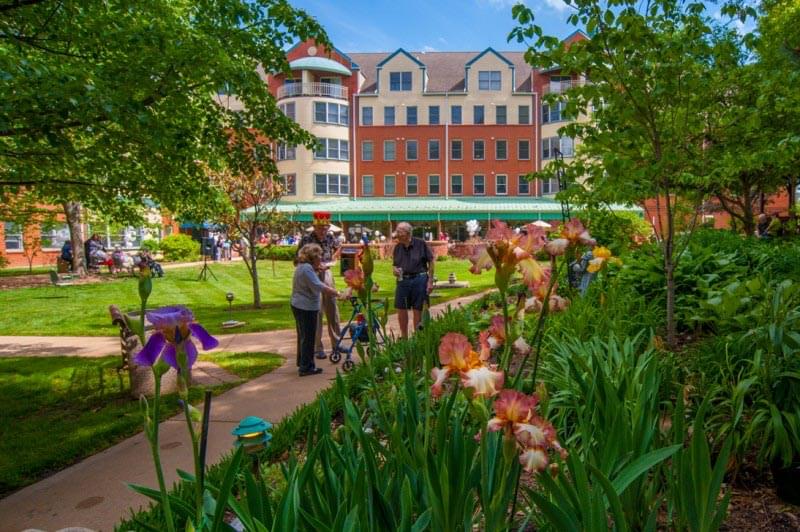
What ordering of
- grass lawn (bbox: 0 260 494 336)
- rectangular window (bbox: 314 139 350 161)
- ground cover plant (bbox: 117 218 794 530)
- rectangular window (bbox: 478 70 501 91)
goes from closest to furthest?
ground cover plant (bbox: 117 218 794 530) → grass lawn (bbox: 0 260 494 336) → rectangular window (bbox: 314 139 350 161) → rectangular window (bbox: 478 70 501 91)

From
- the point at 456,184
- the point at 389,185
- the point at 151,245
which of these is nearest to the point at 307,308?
the point at 151,245

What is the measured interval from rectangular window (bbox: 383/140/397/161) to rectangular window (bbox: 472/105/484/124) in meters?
6.63

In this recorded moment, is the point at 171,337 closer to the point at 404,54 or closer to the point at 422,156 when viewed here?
the point at 422,156

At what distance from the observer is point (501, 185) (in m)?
43.5

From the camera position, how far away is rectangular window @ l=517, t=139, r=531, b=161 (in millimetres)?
43344

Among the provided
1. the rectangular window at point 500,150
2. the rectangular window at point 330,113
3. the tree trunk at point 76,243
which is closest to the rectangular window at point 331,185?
the rectangular window at point 330,113

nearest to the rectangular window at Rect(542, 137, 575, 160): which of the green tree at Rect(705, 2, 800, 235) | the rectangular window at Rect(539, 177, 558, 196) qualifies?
the rectangular window at Rect(539, 177, 558, 196)

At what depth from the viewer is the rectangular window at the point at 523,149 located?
142ft

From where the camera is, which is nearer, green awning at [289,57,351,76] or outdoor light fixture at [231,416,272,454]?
outdoor light fixture at [231,416,272,454]

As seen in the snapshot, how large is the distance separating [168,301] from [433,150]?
31927mm

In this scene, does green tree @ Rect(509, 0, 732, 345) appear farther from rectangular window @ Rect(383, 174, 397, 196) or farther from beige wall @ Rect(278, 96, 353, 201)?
rectangular window @ Rect(383, 174, 397, 196)

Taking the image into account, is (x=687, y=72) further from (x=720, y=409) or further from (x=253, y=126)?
(x=253, y=126)

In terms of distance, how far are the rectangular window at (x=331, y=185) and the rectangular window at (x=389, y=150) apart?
3.46 m

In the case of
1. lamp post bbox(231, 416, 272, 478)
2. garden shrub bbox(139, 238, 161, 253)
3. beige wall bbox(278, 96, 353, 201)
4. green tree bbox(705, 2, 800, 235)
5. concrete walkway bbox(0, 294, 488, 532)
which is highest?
beige wall bbox(278, 96, 353, 201)
